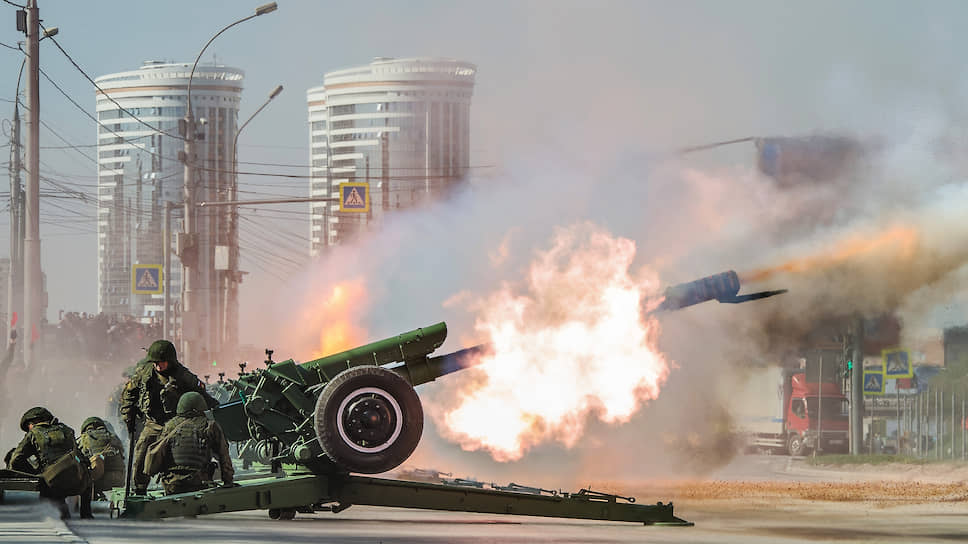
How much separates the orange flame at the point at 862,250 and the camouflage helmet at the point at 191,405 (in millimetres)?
15024

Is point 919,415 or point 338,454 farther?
point 919,415

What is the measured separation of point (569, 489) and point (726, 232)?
692 centimetres

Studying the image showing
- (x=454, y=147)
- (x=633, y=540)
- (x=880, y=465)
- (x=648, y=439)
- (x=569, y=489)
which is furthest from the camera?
(x=454, y=147)

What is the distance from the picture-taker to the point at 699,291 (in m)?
26.1

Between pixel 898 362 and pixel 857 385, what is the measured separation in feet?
8.42

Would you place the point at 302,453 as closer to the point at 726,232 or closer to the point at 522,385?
the point at 522,385

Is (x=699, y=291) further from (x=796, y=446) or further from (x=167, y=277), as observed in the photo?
(x=167, y=277)

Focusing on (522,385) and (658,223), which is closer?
(522,385)

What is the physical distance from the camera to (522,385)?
82.2ft

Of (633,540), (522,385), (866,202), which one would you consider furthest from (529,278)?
(633,540)

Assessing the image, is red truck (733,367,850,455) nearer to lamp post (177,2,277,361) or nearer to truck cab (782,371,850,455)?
truck cab (782,371,850,455)

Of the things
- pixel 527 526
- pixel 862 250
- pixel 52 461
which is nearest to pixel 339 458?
pixel 52 461

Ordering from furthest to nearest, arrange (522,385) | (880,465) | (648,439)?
(880,465)
(648,439)
(522,385)

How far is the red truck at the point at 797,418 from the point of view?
179 ft
